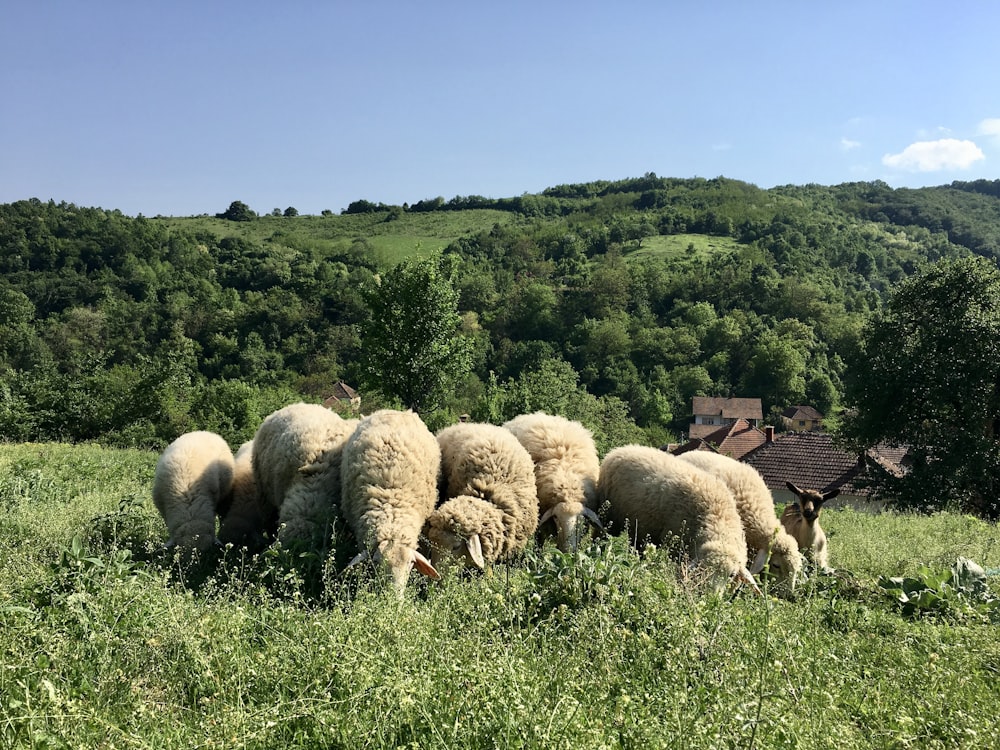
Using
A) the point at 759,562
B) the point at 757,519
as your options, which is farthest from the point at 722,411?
the point at 759,562

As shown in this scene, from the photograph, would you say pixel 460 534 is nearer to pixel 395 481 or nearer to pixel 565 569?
pixel 395 481

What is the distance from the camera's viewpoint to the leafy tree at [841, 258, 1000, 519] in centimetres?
2258

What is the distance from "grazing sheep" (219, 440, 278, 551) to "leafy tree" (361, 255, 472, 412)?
12.1 metres

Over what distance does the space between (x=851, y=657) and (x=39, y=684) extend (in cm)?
483

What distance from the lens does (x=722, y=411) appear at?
82688 millimetres

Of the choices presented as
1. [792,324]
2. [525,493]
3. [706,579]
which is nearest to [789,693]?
[706,579]

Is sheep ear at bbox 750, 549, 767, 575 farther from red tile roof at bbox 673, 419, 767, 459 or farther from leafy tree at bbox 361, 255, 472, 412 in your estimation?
red tile roof at bbox 673, 419, 767, 459

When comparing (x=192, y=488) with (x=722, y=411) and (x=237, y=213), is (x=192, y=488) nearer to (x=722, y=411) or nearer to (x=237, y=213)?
(x=722, y=411)

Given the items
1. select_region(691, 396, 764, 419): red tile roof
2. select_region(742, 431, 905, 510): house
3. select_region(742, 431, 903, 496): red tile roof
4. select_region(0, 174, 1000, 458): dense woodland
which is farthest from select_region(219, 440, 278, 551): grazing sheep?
select_region(691, 396, 764, 419): red tile roof

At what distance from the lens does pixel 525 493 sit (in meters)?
7.51

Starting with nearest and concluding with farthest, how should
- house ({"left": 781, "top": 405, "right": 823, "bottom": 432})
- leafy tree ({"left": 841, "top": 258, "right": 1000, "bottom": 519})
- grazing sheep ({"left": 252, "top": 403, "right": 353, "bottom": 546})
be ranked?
grazing sheep ({"left": 252, "top": 403, "right": 353, "bottom": 546})
leafy tree ({"left": 841, "top": 258, "right": 1000, "bottom": 519})
house ({"left": 781, "top": 405, "right": 823, "bottom": 432})

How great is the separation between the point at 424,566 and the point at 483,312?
88617 millimetres

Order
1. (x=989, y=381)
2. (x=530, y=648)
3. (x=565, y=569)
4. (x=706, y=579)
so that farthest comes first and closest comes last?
(x=989, y=381) < (x=706, y=579) < (x=565, y=569) < (x=530, y=648)

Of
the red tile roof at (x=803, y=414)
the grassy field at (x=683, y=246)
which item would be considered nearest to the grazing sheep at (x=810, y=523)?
the red tile roof at (x=803, y=414)
